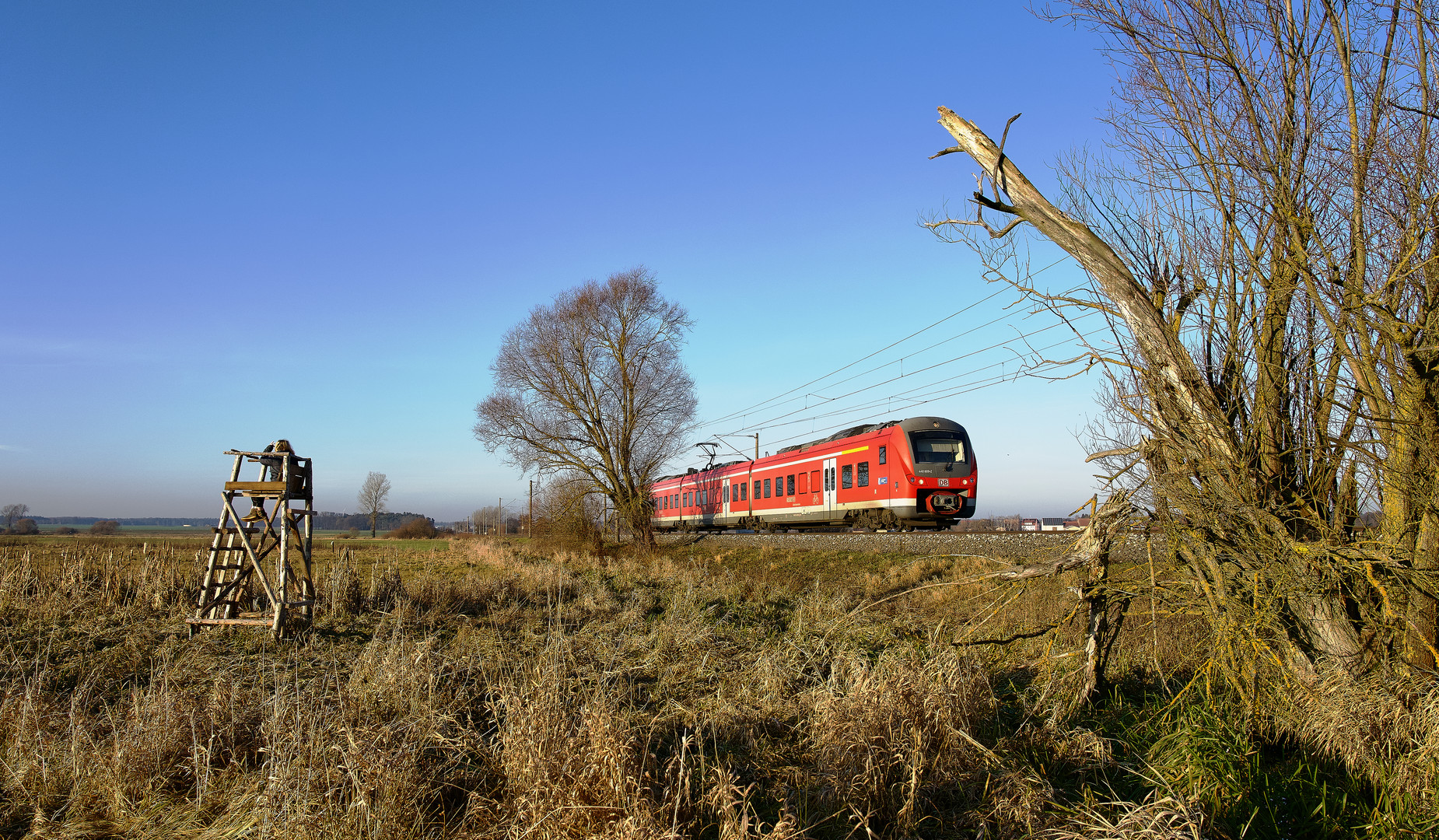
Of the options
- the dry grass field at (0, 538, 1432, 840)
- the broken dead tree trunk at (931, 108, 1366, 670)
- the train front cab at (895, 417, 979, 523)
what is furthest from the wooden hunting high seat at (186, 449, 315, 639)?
the train front cab at (895, 417, 979, 523)

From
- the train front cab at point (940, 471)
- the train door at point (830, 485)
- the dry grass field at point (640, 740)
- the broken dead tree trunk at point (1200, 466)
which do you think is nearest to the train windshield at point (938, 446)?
the train front cab at point (940, 471)

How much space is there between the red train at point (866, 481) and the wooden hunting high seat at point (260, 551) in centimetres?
1390

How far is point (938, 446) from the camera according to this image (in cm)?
1923

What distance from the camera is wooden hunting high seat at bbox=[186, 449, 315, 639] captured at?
7621 millimetres

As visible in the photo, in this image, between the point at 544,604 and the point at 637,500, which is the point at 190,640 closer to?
the point at 544,604

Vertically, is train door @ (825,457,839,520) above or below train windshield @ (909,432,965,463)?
below

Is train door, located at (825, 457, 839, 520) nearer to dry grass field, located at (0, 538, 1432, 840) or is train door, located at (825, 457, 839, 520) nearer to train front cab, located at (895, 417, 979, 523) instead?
train front cab, located at (895, 417, 979, 523)

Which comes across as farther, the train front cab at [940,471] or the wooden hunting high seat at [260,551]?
the train front cab at [940,471]

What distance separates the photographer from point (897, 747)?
419 cm

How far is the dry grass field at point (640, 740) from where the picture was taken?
3.49 m

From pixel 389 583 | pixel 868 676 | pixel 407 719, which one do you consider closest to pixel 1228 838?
pixel 868 676

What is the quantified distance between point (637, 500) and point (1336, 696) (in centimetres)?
2293

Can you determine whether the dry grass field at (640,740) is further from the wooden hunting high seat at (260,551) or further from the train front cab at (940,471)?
the train front cab at (940,471)

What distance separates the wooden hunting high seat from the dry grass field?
0.28m
